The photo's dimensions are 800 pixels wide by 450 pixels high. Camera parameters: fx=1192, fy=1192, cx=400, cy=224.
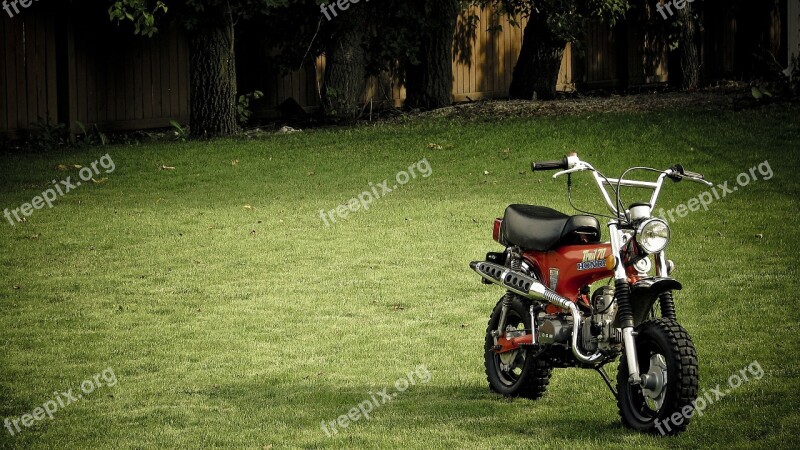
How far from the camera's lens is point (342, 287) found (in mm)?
10156

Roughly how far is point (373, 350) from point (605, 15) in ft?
46.0

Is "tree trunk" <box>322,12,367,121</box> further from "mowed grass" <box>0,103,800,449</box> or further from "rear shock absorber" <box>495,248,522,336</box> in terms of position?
"rear shock absorber" <box>495,248,522,336</box>

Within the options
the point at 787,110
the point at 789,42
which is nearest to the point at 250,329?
the point at 787,110

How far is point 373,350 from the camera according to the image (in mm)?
8211

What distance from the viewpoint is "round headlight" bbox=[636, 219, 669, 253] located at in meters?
5.94

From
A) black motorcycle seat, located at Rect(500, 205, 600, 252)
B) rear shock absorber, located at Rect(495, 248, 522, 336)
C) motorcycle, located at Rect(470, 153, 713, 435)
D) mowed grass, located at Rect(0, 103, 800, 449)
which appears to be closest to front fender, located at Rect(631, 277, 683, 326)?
motorcycle, located at Rect(470, 153, 713, 435)

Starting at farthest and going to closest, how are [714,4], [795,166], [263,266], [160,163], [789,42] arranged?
[714,4], [789,42], [160,163], [795,166], [263,266]

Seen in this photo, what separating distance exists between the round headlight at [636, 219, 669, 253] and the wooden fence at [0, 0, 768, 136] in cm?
1408

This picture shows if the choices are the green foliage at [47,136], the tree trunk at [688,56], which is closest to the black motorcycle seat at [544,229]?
the green foliage at [47,136]

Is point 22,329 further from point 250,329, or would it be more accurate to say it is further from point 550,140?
point 550,140

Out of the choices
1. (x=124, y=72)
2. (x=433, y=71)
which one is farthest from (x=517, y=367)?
(x=433, y=71)

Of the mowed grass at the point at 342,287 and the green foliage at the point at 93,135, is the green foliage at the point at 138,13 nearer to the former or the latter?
the mowed grass at the point at 342,287

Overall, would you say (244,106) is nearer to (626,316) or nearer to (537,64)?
(537,64)

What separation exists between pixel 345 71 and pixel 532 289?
13202mm
